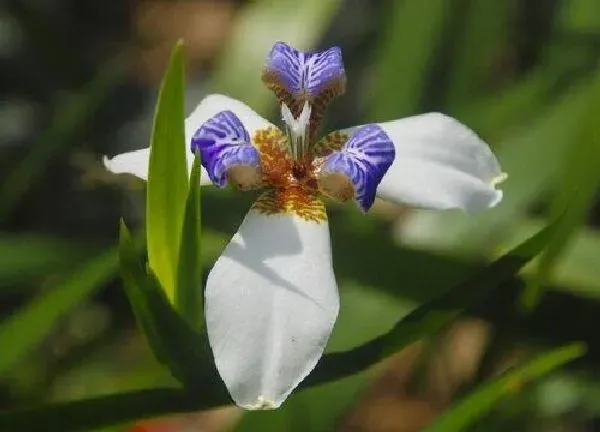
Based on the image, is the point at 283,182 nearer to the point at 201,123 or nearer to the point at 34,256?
the point at 201,123

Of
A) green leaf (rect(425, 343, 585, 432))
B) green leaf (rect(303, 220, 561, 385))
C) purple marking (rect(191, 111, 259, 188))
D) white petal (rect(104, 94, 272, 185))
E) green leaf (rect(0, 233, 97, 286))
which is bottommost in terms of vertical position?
green leaf (rect(0, 233, 97, 286))

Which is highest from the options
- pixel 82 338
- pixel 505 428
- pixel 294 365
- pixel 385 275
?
pixel 294 365

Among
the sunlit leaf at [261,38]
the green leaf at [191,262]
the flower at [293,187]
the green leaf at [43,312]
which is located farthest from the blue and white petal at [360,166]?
the sunlit leaf at [261,38]

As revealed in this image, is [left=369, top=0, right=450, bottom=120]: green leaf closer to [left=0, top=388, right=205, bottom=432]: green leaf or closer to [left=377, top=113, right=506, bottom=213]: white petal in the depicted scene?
[left=377, top=113, right=506, bottom=213]: white petal

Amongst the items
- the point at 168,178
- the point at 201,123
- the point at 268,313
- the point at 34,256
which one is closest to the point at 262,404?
the point at 268,313

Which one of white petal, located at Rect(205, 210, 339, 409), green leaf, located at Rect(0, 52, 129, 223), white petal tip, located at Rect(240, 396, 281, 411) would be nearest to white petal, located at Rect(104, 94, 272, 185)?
white petal, located at Rect(205, 210, 339, 409)

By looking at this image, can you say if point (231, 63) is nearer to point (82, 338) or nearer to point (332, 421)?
point (82, 338)

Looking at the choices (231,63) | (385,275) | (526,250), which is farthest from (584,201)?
(231,63)
